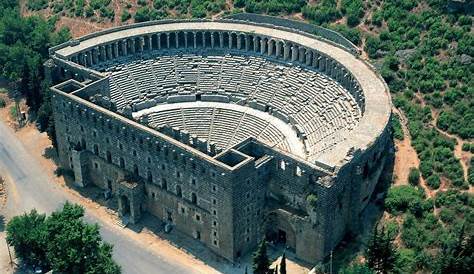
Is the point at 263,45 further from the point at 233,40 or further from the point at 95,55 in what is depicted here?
the point at 95,55

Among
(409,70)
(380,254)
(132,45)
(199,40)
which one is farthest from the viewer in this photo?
(199,40)

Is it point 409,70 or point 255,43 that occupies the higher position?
point 255,43

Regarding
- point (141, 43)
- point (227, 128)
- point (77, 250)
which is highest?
point (141, 43)

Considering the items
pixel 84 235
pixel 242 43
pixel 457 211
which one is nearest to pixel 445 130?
pixel 457 211

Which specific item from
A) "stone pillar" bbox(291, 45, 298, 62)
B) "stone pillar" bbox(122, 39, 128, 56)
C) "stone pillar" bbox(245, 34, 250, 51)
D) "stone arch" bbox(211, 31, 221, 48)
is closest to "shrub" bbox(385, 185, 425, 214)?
"stone pillar" bbox(291, 45, 298, 62)

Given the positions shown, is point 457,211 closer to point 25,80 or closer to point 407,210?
point 407,210

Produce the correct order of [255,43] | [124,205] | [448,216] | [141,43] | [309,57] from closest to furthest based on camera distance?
[448,216] < [124,205] < [309,57] < [255,43] < [141,43]

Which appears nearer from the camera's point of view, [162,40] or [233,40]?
[233,40]

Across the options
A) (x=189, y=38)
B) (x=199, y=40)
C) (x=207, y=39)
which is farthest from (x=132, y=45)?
(x=207, y=39)
